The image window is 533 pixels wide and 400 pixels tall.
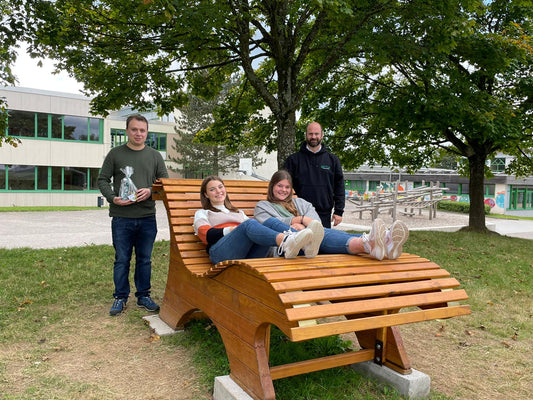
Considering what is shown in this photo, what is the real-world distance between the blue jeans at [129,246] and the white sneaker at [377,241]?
98.1 inches

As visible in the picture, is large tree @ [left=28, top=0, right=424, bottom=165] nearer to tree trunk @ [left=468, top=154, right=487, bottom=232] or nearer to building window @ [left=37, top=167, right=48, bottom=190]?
tree trunk @ [left=468, top=154, right=487, bottom=232]

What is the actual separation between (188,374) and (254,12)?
8711 mm

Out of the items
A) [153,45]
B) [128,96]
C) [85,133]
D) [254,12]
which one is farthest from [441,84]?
[85,133]

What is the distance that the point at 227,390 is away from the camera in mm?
2846

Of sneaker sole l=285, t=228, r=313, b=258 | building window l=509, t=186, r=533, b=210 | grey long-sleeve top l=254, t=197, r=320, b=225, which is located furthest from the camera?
building window l=509, t=186, r=533, b=210

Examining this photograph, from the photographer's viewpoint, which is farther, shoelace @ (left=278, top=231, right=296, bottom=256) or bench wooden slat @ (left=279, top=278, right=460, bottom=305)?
shoelace @ (left=278, top=231, right=296, bottom=256)

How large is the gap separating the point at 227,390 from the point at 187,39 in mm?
6725

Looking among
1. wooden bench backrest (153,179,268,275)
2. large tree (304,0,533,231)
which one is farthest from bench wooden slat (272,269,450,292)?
large tree (304,0,533,231)

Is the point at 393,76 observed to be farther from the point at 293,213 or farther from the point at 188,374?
the point at 188,374

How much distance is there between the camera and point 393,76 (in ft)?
45.9

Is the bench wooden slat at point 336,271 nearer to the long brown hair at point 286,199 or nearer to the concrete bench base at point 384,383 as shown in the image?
the concrete bench base at point 384,383

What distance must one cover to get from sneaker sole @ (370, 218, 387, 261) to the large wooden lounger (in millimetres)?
60

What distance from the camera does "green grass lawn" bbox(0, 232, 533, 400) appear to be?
313 cm

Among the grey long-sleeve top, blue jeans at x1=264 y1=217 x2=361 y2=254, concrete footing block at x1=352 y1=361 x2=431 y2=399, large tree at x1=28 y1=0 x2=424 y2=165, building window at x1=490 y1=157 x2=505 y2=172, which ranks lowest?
concrete footing block at x1=352 y1=361 x2=431 y2=399
